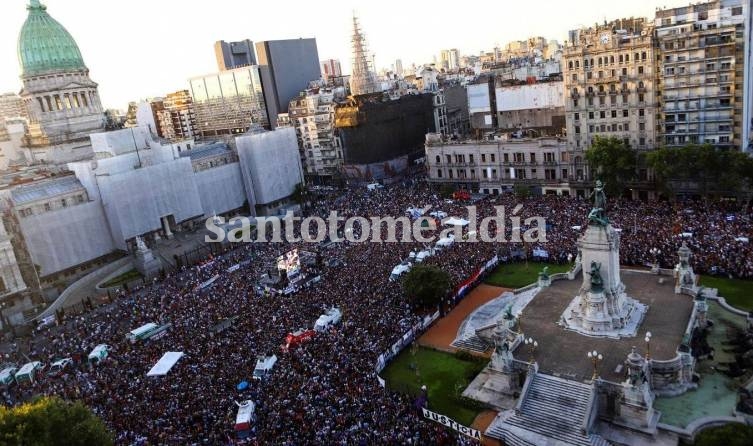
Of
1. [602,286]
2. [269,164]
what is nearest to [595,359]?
[602,286]

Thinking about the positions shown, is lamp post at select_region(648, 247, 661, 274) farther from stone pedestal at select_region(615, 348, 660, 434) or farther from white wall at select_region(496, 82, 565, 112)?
white wall at select_region(496, 82, 565, 112)

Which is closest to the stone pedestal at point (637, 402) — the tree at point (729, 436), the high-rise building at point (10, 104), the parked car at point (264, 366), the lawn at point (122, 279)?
the tree at point (729, 436)

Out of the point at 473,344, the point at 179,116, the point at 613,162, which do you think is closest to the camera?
the point at 473,344

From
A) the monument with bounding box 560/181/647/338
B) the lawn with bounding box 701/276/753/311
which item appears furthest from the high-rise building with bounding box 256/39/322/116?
the monument with bounding box 560/181/647/338

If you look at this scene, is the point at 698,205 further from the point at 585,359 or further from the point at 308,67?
the point at 308,67

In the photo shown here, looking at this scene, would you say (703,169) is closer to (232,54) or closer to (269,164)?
(269,164)

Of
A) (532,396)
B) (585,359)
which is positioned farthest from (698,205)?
(532,396)
